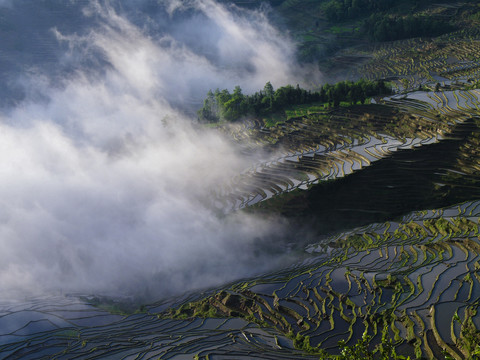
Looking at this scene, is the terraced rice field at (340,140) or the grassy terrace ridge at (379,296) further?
the terraced rice field at (340,140)

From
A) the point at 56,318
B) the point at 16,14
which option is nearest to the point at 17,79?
the point at 16,14

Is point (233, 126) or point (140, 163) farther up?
point (233, 126)

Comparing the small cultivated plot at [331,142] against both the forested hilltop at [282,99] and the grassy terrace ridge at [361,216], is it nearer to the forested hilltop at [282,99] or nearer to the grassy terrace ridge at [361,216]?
the grassy terrace ridge at [361,216]

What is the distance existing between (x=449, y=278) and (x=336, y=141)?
53.8 ft

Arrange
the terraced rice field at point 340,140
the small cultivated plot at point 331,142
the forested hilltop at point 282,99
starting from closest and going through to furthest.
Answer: the small cultivated plot at point 331,142 < the terraced rice field at point 340,140 < the forested hilltop at point 282,99

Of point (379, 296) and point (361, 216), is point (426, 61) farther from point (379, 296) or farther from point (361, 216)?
point (379, 296)

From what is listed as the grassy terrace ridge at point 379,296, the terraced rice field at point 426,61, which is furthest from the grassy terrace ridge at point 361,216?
the terraced rice field at point 426,61

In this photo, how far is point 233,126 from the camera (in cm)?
4025

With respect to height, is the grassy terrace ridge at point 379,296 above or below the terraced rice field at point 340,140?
below

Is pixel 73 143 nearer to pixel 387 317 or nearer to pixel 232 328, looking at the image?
pixel 232 328

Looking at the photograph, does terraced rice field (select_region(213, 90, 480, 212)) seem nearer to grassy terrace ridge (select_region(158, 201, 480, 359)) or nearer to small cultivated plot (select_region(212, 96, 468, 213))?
small cultivated plot (select_region(212, 96, 468, 213))

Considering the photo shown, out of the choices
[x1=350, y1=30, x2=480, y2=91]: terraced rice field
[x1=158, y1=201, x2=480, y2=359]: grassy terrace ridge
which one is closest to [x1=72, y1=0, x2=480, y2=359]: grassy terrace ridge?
[x1=158, y1=201, x2=480, y2=359]: grassy terrace ridge

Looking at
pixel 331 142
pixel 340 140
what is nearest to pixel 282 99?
pixel 331 142

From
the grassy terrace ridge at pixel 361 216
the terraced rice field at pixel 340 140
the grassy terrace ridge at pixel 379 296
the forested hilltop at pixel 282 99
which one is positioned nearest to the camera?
the grassy terrace ridge at pixel 379 296
